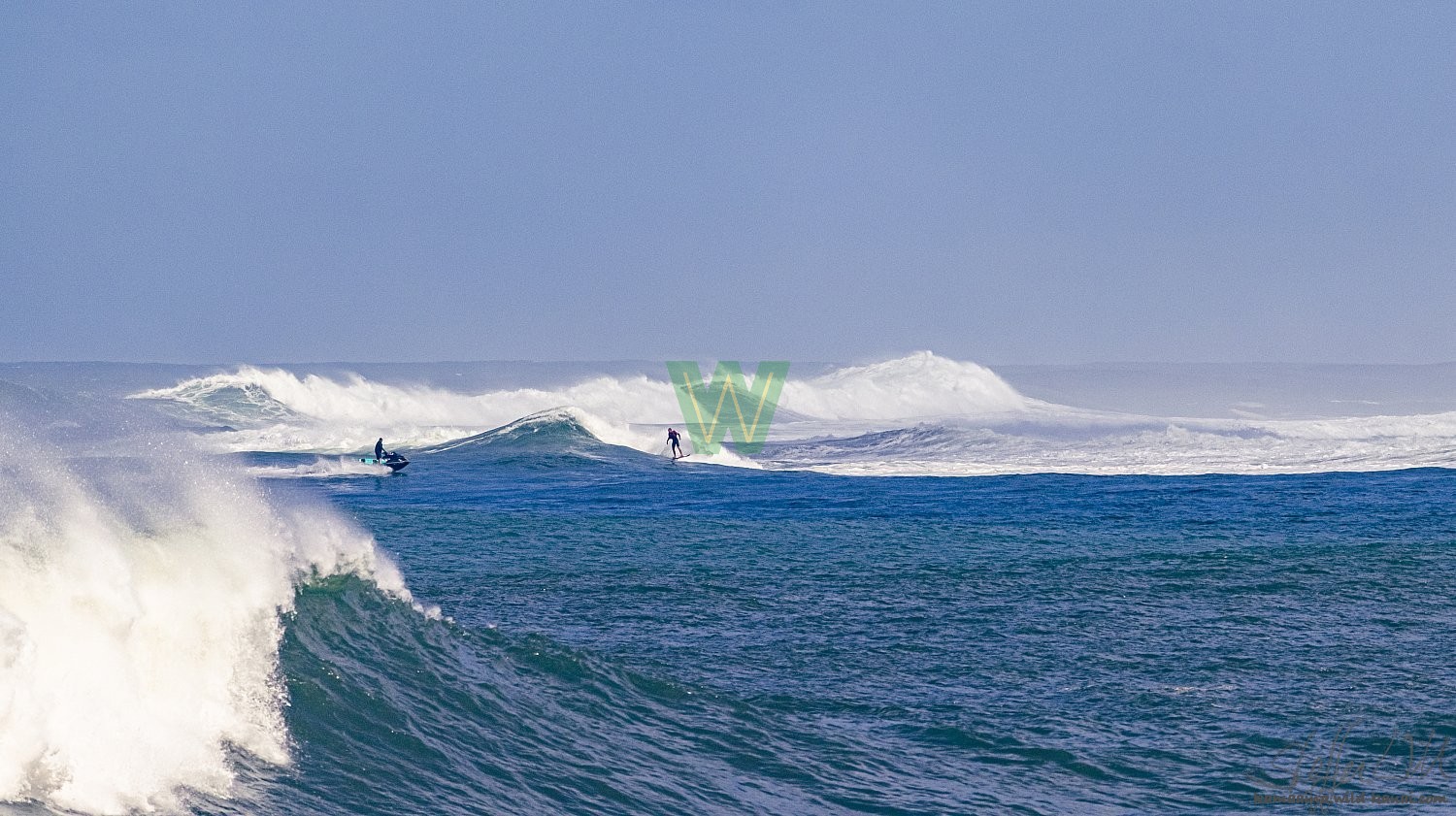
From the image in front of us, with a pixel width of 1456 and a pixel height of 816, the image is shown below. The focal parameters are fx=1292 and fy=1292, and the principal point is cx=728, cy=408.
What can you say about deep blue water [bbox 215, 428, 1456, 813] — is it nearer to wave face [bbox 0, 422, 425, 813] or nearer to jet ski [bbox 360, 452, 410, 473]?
wave face [bbox 0, 422, 425, 813]

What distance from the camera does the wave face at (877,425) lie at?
39.1 m

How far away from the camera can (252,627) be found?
421 inches

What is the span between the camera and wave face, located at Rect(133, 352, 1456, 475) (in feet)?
128

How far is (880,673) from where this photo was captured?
12.2 m

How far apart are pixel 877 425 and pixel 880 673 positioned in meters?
47.3

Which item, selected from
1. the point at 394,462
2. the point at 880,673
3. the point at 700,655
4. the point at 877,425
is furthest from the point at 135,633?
the point at 877,425

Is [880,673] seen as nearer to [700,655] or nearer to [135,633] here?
[700,655]

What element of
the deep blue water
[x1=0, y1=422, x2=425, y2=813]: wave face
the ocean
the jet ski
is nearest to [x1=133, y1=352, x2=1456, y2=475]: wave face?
the jet ski

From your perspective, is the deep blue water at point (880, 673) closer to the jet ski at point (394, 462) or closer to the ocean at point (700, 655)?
the ocean at point (700, 655)

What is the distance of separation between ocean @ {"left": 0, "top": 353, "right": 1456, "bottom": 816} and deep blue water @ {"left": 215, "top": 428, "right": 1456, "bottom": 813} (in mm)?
44

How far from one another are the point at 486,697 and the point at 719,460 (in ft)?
97.9

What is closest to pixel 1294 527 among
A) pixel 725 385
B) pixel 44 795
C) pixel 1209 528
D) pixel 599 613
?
pixel 1209 528

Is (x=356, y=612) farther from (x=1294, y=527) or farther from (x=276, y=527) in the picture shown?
(x=1294, y=527)

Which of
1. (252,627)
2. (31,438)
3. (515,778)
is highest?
(31,438)
